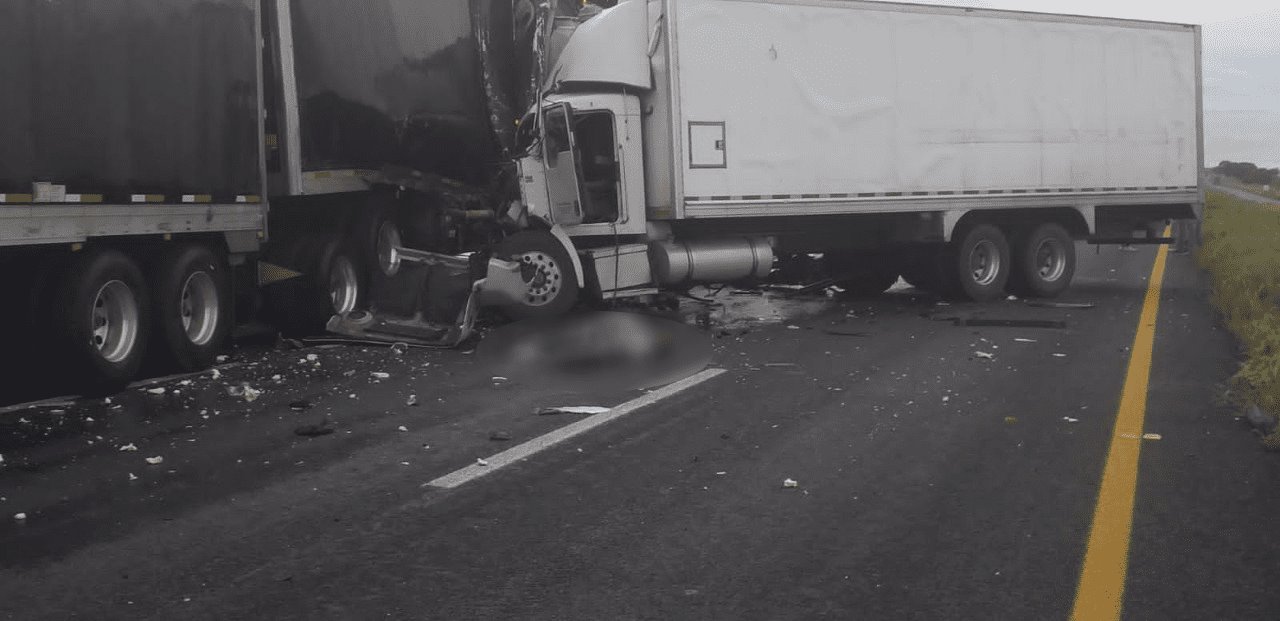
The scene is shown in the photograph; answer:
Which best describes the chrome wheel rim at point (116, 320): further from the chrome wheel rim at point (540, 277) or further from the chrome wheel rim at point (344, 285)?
the chrome wheel rim at point (540, 277)

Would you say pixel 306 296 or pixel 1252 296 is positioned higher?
pixel 306 296

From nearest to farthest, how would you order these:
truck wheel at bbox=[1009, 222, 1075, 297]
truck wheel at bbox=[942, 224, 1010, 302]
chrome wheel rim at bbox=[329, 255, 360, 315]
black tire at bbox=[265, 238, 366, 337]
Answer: black tire at bbox=[265, 238, 366, 337], chrome wheel rim at bbox=[329, 255, 360, 315], truck wheel at bbox=[942, 224, 1010, 302], truck wheel at bbox=[1009, 222, 1075, 297]

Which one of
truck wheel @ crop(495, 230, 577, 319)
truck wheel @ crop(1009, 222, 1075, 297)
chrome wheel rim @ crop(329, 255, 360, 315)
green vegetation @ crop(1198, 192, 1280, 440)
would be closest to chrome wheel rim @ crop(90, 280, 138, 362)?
chrome wheel rim @ crop(329, 255, 360, 315)

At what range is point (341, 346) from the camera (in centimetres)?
1215

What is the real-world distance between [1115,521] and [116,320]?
7.26 m

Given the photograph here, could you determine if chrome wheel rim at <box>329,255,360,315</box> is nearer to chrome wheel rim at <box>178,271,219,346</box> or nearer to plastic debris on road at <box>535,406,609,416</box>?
chrome wheel rim at <box>178,271,219,346</box>

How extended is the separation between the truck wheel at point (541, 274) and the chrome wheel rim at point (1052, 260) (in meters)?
7.05

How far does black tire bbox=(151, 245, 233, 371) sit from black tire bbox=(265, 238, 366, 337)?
1320 millimetres

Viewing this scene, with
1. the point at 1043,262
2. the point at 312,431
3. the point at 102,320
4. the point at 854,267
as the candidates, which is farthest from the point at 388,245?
the point at 1043,262

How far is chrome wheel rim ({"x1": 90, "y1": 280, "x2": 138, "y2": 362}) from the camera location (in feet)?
31.7

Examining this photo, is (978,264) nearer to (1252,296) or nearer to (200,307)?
(1252,296)

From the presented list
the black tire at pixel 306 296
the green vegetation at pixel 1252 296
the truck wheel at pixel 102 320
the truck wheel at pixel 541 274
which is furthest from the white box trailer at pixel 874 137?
the truck wheel at pixel 102 320

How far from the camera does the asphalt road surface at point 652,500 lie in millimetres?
4480

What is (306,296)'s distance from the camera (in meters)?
12.8
